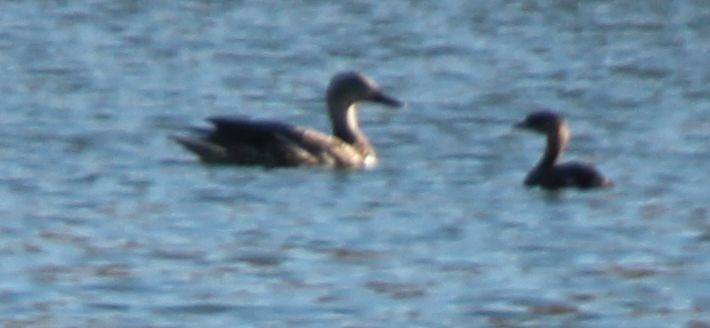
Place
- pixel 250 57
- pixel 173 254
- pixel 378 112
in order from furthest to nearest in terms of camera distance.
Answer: pixel 250 57
pixel 378 112
pixel 173 254

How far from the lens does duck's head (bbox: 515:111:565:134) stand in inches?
775

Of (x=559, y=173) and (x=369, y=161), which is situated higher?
(x=369, y=161)

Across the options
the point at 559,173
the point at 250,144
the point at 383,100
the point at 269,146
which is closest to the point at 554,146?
the point at 559,173

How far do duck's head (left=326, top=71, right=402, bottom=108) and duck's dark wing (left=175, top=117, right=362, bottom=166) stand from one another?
1.19m

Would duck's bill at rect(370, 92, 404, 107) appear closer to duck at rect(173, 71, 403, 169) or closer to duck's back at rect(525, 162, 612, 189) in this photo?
duck at rect(173, 71, 403, 169)

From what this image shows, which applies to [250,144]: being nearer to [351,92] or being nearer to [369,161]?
[369,161]

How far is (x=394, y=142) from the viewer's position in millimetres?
21531

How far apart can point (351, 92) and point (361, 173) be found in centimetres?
158

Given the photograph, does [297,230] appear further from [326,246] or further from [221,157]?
[221,157]

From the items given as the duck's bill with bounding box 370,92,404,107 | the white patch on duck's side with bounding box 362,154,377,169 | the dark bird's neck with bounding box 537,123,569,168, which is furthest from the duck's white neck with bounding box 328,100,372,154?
the dark bird's neck with bounding box 537,123,569,168

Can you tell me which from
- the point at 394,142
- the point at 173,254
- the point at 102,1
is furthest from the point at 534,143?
the point at 102,1

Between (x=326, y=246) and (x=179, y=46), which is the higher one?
(x=179, y=46)

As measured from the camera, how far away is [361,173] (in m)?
19.8

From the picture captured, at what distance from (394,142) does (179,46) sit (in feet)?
19.8
